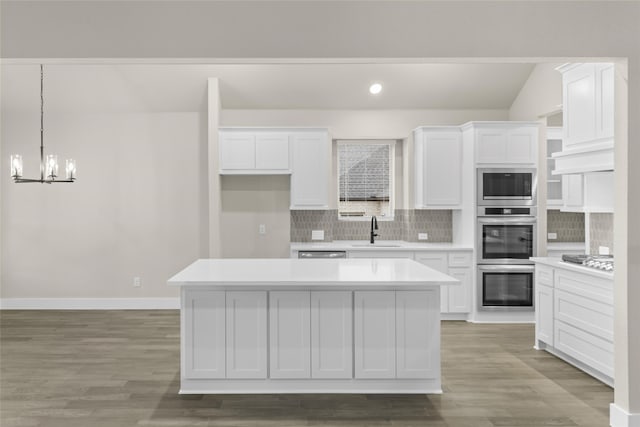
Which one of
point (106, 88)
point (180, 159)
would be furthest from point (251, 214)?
point (106, 88)

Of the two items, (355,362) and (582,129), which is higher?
(582,129)

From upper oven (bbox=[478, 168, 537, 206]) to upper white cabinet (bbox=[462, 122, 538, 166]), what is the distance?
0.42 ft

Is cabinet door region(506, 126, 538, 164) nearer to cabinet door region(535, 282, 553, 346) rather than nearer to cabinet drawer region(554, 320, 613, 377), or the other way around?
cabinet door region(535, 282, 553, 346)

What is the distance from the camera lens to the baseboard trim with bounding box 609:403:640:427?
321 centimetres

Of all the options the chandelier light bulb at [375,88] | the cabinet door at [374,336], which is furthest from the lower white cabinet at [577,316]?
the chandelier light bulb at [375,88]

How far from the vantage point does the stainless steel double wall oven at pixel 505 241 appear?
6250 mm

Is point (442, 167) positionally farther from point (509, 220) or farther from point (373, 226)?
point (373, 226)

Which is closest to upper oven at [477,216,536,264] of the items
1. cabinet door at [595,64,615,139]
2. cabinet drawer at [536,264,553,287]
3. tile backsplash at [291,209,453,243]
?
tile backsplash at [291,209,453,243]

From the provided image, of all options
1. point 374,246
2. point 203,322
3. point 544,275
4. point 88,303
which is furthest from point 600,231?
point 88,303

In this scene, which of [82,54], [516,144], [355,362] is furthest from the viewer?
[516,144]

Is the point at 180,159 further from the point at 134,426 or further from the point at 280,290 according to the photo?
the point at 134,426

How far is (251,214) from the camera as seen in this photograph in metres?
7.10

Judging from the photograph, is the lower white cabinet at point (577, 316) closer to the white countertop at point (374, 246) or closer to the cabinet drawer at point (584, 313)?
the cabinet drawer at point (584, 313)

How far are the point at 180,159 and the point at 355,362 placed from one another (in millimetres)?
4291
